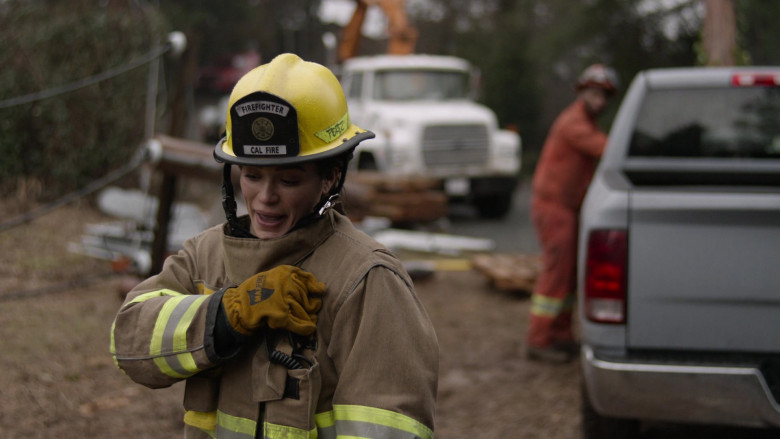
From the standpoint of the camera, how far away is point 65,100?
9.73m

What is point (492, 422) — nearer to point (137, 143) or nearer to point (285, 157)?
point (285, 157)

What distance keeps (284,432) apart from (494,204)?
443 inches

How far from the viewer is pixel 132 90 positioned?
33.9ft

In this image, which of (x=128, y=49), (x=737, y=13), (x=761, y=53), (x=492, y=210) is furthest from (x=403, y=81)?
(x=761, y=53)

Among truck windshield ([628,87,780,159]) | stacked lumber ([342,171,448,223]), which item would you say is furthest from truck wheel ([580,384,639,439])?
stacked lumber ([342,171,448,223])

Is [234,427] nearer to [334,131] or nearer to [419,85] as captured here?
[334,131]

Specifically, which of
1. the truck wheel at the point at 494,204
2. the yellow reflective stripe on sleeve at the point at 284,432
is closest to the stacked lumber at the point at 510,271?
the truck wheel at the point at 494,204

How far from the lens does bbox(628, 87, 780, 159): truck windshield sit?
442cm

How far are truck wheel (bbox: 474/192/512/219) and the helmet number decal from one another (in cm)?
1090

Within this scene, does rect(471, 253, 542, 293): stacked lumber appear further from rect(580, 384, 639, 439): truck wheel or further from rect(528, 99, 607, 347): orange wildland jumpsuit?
rect(580, 384, 639, 439): truck wheel

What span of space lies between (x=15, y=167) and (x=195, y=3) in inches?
884

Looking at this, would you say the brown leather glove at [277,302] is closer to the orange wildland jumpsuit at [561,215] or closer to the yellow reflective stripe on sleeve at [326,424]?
the yellow reflective stripe on sleeve at [326,424]

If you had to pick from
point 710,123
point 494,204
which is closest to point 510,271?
point 710,123

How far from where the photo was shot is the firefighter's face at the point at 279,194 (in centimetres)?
171
